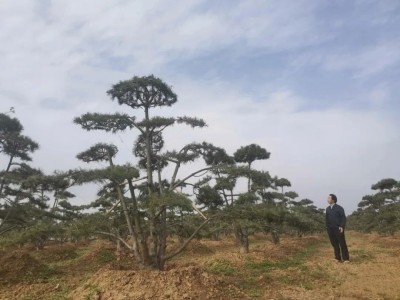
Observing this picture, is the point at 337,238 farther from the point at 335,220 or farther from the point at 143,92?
the point at 143,92

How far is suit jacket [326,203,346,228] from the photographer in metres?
12.4

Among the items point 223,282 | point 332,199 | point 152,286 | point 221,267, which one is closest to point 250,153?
point 221,267

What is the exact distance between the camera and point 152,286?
29.3 ft

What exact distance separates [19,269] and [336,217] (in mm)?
12141

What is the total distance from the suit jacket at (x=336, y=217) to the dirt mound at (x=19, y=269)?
35.7ft

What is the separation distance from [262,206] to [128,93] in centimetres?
564

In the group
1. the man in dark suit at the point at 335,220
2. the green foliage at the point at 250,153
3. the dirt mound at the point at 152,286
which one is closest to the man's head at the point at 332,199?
the man in dark suit at the point at 335,220

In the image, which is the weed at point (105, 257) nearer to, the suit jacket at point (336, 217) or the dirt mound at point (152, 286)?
the dirt mound at point (152, 286)

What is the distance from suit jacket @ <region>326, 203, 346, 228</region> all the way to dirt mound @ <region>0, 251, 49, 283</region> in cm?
1089

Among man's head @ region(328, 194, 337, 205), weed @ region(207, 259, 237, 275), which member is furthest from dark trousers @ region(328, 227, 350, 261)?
weed @ region(207, 259, 237, 275)

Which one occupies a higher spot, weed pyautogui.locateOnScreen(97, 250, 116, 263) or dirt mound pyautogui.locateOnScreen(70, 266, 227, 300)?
weed pyautogui.locateOnScreen(97, 250, 116, 263)

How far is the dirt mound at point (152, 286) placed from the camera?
8.66 m

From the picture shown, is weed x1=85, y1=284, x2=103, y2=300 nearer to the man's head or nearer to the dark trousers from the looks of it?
the dark trousers

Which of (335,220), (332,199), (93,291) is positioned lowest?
(93,291)
